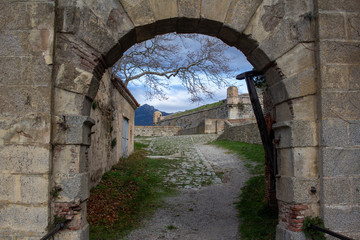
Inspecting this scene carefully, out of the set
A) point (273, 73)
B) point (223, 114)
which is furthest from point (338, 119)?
point (223, 114)

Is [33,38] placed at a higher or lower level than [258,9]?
lower

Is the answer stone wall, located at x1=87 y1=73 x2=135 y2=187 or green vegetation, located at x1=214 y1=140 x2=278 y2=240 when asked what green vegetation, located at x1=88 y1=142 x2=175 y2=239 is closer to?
stone wall, located at x1=87 y1=73 x2=135 y2=187

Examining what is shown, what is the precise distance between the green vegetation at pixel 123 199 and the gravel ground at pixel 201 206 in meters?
0.33

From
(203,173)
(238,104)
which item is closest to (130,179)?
(203,173)

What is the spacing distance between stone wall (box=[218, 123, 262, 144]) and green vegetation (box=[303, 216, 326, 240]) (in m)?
11.3

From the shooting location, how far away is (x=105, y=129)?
8.94 m

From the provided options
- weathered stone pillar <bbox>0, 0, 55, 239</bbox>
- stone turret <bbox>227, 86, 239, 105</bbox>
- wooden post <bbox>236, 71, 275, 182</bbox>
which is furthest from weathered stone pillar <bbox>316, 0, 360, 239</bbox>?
stone turret <bbox>227, 86, 239, 105</bbox>

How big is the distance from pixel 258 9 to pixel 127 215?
500 centimetres

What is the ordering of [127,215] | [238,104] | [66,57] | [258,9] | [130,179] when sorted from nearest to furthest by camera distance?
[66,57]
[258,9]
[127,215]
[130,179]
[238,104]

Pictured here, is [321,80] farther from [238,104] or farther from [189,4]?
[238,104]

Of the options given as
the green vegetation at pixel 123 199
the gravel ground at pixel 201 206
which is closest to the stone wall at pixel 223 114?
the gravel ground at pixel 201 206

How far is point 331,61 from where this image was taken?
3682mm

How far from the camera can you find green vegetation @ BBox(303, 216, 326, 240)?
3.54 m

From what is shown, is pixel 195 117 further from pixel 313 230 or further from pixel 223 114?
pixel 313 230
